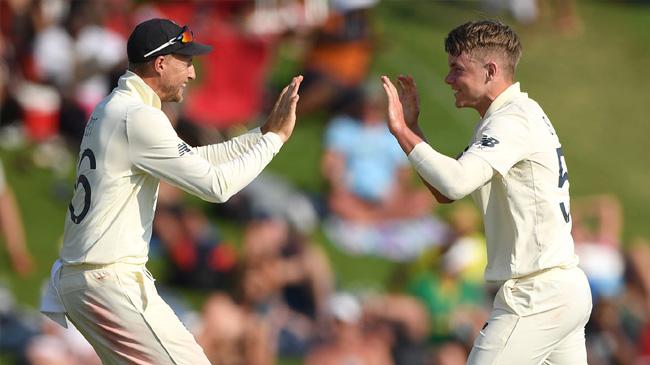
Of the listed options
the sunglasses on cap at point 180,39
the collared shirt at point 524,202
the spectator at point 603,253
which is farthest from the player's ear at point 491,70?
the spectator at point 603,253

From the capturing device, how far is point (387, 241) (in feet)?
44.4

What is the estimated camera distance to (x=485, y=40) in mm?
5871

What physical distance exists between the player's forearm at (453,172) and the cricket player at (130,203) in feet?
2.62

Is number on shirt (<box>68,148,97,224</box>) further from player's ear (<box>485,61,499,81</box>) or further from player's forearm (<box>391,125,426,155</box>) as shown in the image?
player's ear (<box>485,61,499,81</box>)

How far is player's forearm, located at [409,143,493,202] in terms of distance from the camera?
18.1 ft

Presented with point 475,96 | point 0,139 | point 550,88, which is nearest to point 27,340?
point 0,139

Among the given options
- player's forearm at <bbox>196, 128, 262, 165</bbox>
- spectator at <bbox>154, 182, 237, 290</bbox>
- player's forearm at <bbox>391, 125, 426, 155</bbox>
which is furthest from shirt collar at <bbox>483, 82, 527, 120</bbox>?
spectator at <bbox>154, 182, 237, 290</bbox>

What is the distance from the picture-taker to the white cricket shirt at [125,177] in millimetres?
5664

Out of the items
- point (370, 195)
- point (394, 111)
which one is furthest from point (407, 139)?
point (370, 195)

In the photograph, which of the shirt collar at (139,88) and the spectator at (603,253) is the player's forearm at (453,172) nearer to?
the shirt collar at (139,88)

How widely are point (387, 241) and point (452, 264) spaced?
1.47 meters

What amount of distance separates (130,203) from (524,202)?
5.66 feet

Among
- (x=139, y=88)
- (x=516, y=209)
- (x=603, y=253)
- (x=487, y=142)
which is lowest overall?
(x=603, y=253)

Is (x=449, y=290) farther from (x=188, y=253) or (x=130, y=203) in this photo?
(x=130, y=203)
